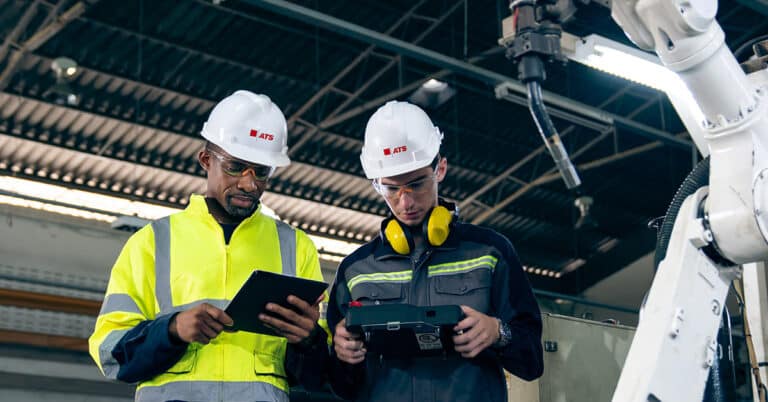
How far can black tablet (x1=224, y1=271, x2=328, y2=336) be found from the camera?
3.01 meters

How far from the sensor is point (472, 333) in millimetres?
3154

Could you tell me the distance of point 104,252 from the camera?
51.0ft

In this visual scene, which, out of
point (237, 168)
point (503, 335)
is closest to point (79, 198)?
point (237, 168)

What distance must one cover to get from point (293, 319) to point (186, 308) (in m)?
0.39

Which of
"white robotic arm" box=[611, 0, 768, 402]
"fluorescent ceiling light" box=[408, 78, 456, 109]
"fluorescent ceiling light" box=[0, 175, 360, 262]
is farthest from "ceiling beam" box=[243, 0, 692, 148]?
"white robotic arm" box=[611, 0, 768, 402]

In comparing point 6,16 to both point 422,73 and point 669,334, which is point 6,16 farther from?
point 669,334

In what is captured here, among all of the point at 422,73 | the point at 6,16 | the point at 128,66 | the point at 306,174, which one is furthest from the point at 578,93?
the point at 6,16

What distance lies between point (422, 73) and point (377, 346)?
40.8ft

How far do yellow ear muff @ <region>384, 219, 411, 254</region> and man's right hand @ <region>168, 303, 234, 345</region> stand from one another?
0.70m

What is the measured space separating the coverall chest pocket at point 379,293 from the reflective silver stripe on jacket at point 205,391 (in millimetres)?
527

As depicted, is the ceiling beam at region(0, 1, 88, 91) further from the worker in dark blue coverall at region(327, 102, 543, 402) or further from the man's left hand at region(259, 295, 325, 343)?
the man's left hand at region(259, 295, 325, 343)

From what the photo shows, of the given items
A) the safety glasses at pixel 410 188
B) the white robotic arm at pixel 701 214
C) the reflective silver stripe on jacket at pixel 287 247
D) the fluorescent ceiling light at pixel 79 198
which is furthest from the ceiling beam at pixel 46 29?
the white robotic arm at pixel 701 214

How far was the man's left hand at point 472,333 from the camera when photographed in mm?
3156

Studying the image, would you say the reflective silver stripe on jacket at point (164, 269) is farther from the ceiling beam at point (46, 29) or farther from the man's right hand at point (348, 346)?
the ceiling beam at point (46, 29)
